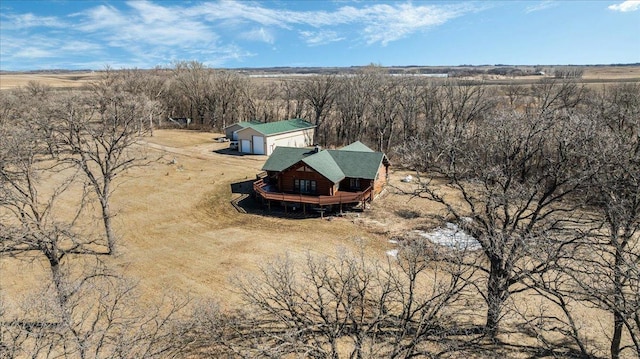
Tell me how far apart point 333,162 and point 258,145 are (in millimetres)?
17814

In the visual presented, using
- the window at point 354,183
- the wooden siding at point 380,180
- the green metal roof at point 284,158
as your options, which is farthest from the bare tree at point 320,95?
the window at point 354,183

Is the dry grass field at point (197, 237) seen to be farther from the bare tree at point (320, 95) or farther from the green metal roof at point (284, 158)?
the bare tree at point (320, 95)

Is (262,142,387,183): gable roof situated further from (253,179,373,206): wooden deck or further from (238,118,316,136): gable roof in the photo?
(238,118,316,136): gable roof

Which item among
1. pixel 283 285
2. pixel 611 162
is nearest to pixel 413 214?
pixel 611 162

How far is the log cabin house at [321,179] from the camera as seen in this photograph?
28766 millimetres

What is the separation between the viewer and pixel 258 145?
46.6m

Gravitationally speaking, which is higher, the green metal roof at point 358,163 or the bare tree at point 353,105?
the bare tree at point 353,105

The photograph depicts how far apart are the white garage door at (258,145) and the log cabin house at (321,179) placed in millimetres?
13884

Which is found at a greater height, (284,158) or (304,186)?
(284,158)

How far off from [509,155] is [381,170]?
61.1ft

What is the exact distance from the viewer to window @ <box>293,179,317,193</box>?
3031 centimetres

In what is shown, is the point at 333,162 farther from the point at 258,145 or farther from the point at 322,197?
the point at 258,145

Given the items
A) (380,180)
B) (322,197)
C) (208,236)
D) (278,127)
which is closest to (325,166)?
(322,197)

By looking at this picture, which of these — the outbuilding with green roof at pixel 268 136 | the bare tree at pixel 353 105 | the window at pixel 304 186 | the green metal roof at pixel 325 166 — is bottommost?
the window at pixel 304 186
